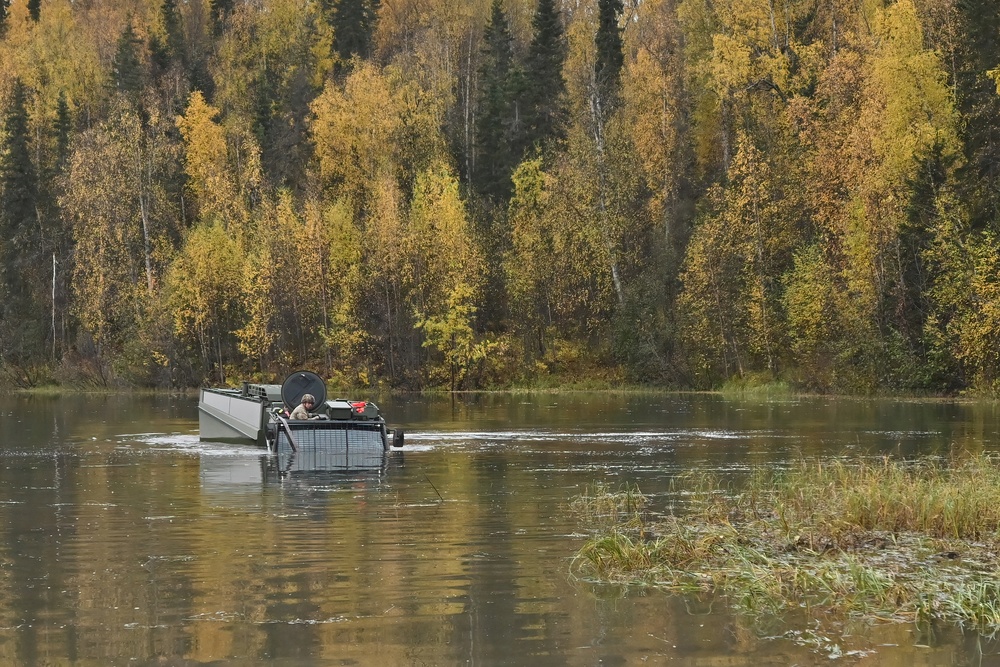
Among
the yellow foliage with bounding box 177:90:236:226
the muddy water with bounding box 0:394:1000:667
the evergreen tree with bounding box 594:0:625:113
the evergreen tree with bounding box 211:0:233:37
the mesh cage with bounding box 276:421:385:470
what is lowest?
the muddy water with bounding box 0:394:1000:667

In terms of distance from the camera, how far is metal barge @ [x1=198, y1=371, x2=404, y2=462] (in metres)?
31.5

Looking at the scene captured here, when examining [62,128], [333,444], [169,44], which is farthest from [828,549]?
[169,44]

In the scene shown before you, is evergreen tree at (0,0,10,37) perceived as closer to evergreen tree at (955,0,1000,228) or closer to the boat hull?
evergreen tree at (955,0,1000,228)

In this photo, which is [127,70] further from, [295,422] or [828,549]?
[828,549]

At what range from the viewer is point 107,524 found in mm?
20672

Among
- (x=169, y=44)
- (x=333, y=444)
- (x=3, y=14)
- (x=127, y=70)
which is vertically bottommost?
(x=333, y=444)

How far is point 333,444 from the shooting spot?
1243 inches

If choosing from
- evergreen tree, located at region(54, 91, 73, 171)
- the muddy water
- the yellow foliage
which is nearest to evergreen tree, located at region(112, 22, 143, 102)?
evergreen tree, located at region(54, 91, 73, 171)

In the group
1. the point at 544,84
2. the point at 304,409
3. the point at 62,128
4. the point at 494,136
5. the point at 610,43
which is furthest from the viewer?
the point at 62,128

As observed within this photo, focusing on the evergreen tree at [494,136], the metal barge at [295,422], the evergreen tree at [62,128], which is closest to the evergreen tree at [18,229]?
the evergreen tree at [62,128]

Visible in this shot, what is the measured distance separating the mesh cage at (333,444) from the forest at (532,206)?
103ft

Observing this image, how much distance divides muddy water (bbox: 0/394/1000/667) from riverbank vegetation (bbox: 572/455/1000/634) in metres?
0.55

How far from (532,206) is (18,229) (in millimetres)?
36589

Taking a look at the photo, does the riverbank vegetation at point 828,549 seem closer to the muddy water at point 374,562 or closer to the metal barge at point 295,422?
the muddy water at point 374,562
